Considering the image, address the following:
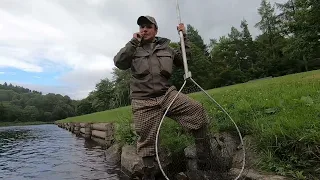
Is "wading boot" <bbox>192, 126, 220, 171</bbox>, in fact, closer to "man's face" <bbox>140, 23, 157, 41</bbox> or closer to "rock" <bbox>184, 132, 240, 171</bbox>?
"rock" <bbox>184, 132, 240, 171</bbox>

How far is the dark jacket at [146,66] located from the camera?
4656 millimetres

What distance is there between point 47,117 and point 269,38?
122 metres

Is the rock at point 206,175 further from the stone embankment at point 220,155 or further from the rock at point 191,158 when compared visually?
the rock at point 191,158

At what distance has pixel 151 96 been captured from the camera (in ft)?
15.4

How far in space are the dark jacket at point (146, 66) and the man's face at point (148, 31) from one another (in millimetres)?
162

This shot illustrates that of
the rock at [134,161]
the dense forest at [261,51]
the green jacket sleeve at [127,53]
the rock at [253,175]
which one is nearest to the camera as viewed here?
the rock at [253,175]

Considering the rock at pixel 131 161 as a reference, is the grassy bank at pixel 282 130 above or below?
above

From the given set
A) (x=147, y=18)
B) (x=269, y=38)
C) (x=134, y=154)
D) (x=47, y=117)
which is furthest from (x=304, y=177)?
(x=47, y=117)

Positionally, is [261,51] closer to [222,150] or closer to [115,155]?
[115,155]

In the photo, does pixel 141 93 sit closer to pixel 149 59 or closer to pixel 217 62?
pixel 149 59

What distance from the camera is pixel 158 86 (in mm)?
4672

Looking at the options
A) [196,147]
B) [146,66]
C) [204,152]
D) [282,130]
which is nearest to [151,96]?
[146,66]

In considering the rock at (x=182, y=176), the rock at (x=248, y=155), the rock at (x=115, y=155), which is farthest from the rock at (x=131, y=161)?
the rock at (x=248, y=155)

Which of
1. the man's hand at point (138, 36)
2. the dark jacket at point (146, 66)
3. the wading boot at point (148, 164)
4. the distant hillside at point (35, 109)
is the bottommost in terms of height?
the wading boot at point (148, 164)
